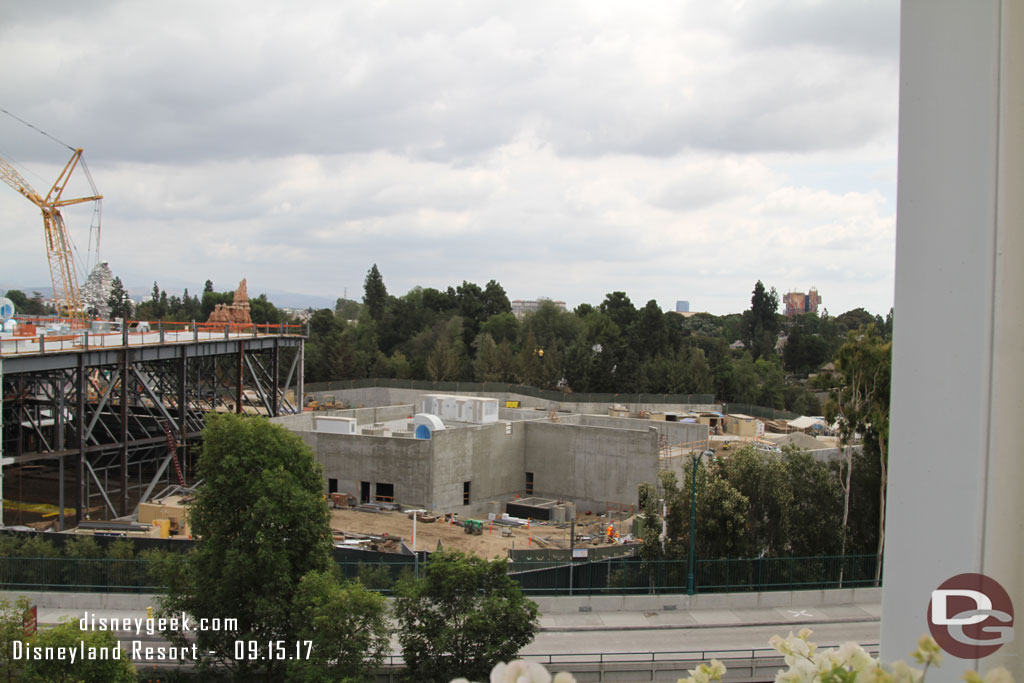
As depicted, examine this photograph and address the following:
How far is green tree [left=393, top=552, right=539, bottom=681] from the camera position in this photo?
1884 cm

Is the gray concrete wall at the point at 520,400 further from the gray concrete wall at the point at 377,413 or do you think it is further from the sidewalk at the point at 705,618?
the sidewalk at the point at 705,618

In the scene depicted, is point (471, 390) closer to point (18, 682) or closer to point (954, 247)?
point (18, 682)

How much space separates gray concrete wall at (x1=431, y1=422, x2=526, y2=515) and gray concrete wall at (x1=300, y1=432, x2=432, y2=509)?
700 millimetres

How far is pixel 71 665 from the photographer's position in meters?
15.7

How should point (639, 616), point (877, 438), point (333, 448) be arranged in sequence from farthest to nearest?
point (333, 448)
point (877, 438)
point (639, 616)

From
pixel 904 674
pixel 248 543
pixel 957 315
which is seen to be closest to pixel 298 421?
pixel 248 543

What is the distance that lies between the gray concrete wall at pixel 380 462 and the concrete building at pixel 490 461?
5 cm

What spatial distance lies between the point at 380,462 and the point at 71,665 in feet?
93.9

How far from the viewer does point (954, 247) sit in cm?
386

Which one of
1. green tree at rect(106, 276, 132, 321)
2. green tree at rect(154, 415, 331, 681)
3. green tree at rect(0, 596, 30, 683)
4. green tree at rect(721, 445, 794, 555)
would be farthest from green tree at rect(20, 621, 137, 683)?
green tree at rect(106, 276, 132, 321)

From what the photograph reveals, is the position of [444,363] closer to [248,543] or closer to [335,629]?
[248,543]

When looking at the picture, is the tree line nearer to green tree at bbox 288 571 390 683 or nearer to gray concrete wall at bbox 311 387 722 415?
gray concrete wall at bbox 311 387 722 415

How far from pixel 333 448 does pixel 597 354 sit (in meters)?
46.0

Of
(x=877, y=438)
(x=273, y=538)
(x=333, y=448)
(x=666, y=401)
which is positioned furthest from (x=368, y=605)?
(x=666, y=401)
